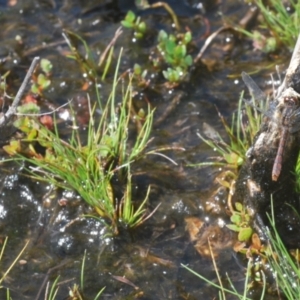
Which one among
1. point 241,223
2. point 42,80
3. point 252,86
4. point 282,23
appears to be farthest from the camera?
point 282,23

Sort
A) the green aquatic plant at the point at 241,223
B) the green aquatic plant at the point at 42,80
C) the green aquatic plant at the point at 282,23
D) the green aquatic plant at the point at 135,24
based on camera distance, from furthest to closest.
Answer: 1. the green aquatic plant at the point at 135,24
2. the green aquatic plant at the point at 282,23
3. the green aquatic plant at the point at 42,80
4. the green aquatic plant at the point at 241,223

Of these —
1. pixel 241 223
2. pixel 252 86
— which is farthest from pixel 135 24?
pixel 241 223

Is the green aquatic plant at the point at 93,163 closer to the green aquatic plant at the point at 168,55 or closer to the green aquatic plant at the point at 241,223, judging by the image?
the green aquatic plant at the point at 241,223

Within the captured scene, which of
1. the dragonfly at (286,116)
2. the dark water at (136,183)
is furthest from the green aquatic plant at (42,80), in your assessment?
the dragonfly at (286,116)

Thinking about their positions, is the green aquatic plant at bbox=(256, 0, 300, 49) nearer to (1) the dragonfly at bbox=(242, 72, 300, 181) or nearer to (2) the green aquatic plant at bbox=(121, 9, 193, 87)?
(2) the green aquatic plant at bbox=(121, 9, 193, 87)

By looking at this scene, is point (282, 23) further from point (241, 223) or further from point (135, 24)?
point (241, 223)

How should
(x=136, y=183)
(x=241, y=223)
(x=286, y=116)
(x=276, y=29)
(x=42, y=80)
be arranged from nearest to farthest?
(x=286, y=116)
(x=241, y=223)
(x=136, y=183)
(x=42, y=80)
(x=276, y=29)

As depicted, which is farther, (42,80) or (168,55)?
(168,55)

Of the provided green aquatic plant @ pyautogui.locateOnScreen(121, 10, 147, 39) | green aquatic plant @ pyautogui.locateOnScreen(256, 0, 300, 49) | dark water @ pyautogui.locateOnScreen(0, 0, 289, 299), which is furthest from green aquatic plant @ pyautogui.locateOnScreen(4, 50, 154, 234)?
green aquatic plant @ pyautogui.locateOnScreen(256, 0, 300, 49)
